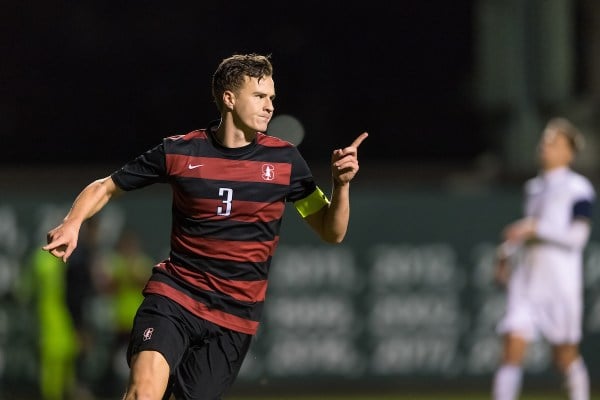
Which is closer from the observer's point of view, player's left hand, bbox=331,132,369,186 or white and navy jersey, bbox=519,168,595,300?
player's left hand, bbox=331,132,369,186

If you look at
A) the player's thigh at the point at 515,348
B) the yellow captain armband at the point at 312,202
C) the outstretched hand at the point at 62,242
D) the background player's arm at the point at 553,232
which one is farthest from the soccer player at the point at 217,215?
the player's thigh at the point at 515,348

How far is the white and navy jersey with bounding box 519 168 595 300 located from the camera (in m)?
12.5

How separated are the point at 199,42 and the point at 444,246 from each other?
9889mm

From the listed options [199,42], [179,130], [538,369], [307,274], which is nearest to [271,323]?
[307,274]

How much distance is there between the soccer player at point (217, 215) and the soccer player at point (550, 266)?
465 cm

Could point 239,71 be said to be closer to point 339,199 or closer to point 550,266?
point 339,199

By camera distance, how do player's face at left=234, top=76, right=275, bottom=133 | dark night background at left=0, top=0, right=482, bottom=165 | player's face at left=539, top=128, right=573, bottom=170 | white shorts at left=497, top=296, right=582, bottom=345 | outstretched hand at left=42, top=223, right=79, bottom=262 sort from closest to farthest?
1. outstretched hand at left=42, top=223, right=79, bottom=262
2. player's face at left=234, top=76, right=275, bottom=133
3. player's face at left=539, top=128, right=573, bottom=170
4. white shorts at left=497, top=296, right=582, bottom=345
5. dark night background at left=0, top=0, right=482, bottom=165

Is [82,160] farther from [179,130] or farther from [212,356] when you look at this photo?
[212,356]

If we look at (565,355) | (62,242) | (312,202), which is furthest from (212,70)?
(62,242)

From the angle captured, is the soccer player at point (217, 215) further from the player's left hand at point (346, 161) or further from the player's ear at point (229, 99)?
the player's left hand at point (346, 161)

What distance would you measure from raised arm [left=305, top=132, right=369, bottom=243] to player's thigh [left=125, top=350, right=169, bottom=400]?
3.72 feet

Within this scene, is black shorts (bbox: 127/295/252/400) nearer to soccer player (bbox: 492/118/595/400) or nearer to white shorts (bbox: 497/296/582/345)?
soccer player (bbox: 492/118/595/400)

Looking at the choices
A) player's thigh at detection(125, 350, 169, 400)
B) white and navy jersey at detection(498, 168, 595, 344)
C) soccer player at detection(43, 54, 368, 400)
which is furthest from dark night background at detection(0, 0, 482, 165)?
player's thigh at detection(125, 350, 169, 400)

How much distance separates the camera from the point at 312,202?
326 inches
